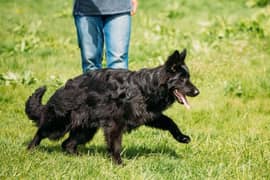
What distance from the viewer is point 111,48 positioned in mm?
6441

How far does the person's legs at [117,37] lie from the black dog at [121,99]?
29.0 inches

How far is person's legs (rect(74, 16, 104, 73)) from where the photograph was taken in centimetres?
641

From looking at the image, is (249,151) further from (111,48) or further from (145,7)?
(145,7)

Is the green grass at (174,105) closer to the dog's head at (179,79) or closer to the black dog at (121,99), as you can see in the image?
the black dog at (121,99)

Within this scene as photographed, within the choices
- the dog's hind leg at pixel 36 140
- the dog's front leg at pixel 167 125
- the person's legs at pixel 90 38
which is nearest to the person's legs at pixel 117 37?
the person's legs at pixel 90 38

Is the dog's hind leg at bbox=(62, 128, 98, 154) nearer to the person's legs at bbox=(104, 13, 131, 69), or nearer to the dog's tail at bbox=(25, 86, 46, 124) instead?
the dog's tail at bbox=(25, 86, 46, 124)

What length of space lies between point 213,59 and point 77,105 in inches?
178

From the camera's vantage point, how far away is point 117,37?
6.38m

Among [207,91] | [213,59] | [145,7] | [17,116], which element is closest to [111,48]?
[17,116]

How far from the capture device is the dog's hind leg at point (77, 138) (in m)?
6.04

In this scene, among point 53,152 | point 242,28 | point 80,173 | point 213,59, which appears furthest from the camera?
point 242,28

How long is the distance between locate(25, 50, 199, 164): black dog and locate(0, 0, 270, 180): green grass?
0.31 metres

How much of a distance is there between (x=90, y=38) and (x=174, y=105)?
192cm

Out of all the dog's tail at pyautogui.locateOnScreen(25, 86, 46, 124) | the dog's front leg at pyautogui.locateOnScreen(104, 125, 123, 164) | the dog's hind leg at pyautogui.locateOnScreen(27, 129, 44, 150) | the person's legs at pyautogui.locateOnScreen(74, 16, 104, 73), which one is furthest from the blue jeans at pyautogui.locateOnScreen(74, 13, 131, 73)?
the dog's front leg at pyautogui.locateOnScreen(104, 125, 123, 164)
